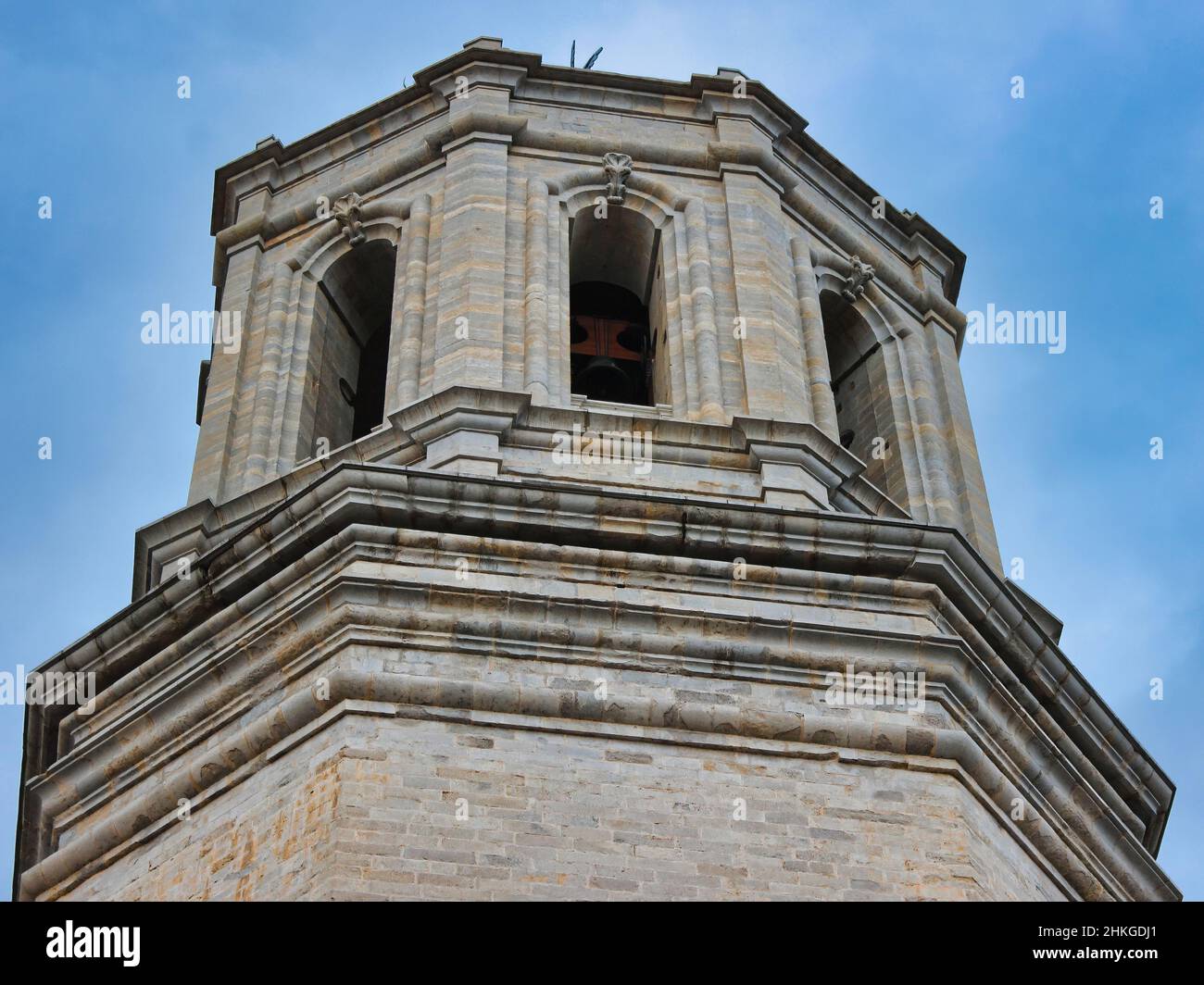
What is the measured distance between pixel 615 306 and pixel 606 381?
4.41ft

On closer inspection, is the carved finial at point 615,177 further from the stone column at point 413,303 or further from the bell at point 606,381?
the stone column at point 413,303

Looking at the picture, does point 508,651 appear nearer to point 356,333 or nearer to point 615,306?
point 356,333

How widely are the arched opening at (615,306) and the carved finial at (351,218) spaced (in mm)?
2117

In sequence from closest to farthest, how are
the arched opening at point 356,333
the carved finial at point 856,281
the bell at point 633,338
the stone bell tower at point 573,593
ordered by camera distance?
the stone bell tower at point 573,593, the arched opening at point 356,333, the bell at point 633,338, the carved finial at point 856,281

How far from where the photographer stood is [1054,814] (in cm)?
2116

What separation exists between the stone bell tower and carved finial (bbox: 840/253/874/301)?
0.04m

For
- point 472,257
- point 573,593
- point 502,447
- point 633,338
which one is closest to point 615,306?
point 633,338

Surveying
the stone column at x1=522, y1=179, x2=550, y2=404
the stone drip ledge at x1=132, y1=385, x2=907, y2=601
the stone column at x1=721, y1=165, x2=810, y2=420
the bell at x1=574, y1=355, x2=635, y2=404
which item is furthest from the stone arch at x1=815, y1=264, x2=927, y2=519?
the stone column at x1=522, y1=179, x2=550, y2=404

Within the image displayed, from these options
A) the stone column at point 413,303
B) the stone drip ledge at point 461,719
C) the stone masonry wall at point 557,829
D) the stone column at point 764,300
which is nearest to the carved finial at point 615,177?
the stone column at point 764,300

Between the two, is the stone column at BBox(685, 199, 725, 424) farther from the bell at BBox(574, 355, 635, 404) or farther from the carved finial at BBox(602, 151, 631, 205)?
the bell at BBox(574, 355, 635, 404)

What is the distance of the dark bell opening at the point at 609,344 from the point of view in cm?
2611

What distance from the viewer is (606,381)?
26250mm
